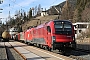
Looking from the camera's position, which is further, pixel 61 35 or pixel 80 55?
pixel 80 55

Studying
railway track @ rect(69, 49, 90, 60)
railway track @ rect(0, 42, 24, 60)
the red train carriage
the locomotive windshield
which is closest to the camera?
railway track @ rect(69, 49, 90, 60)

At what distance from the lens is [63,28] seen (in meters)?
21.9

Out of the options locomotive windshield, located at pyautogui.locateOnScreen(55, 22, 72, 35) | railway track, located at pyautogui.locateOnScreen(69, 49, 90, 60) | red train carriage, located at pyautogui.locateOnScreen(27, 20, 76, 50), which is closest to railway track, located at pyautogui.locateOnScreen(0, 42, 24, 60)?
red train carriage, located at pyautogui.locateOnScreen(27, 20, 76, 50)

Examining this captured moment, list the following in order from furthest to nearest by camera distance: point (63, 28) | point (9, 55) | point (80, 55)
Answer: point (9, 55)
point (63, 28)
point (80, 55)

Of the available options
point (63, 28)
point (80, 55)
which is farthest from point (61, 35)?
point (80, 55)

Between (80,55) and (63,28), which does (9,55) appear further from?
(80,55)

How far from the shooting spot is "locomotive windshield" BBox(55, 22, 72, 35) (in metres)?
21.6

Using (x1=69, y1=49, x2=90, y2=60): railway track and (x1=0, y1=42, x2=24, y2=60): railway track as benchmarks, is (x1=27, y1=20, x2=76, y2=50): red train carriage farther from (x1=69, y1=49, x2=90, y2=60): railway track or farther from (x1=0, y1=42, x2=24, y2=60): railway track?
(x1=0, y1=42, x2=24, y2=60): railway track

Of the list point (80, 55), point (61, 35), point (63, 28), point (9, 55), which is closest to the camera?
point (61, 35)

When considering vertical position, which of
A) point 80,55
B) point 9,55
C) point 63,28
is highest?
point 63,28

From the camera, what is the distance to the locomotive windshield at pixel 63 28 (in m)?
21.6

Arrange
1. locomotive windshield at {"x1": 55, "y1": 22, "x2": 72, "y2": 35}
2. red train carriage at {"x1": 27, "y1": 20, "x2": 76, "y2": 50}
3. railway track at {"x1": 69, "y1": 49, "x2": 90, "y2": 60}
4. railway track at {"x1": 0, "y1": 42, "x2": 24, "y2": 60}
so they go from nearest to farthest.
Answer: railway track at {"x1": 69, "y1": 49, "x2": 90, "y2": 60}, red train carriage at {"x1": 27, "y1": 20, "x2": 76, "y2": 50}, railway track at {"x1": 0, "y1": 42, "x2": 24, "y2": 60}, locomotive windshield at {"x1": 55, "y1": 22, "x2": 72, "y2": 35}

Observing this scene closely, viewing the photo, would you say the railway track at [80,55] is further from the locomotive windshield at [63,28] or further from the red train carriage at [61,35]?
the locomotive windshield at [63,28]

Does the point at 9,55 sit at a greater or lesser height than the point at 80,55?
lesser
